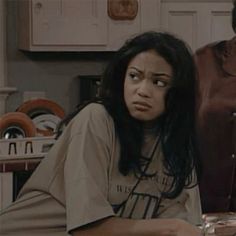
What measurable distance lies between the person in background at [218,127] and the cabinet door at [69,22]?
4.23 feet

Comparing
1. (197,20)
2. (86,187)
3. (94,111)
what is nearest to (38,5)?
(197,20)

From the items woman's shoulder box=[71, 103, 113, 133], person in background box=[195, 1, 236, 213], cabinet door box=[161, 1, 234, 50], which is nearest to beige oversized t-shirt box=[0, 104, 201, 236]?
woman's shoulder box=[71, 103, 113, 133]

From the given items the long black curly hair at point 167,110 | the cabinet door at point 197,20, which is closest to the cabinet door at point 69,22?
the cabinet door at point 197,20

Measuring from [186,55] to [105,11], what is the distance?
1522 mm

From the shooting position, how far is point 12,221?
102 cm

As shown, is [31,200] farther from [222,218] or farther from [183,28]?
[183,28]

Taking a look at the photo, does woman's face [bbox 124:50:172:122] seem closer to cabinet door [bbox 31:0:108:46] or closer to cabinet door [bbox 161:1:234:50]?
cabinet door [bbox 31:0:108:46]

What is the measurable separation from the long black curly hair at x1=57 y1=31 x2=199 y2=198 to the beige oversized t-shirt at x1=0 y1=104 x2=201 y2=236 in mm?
17

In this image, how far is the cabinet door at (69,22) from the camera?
244cm

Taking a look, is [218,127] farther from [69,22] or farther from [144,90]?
[69,22]


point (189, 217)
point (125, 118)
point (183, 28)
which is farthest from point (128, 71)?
point (183, 28)

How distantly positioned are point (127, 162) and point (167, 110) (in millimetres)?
130

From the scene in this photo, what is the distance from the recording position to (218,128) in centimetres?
124

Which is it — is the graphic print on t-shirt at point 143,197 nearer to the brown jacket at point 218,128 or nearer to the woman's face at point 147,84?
the woman's face at point 147,84
